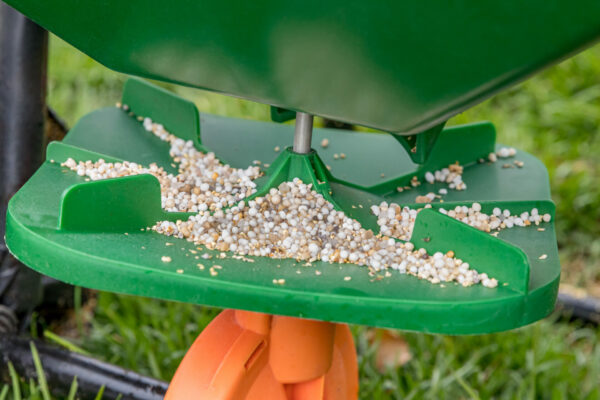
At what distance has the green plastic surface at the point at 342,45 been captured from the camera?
0.67 m

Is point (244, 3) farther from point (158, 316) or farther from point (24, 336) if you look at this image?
point (158, 316)

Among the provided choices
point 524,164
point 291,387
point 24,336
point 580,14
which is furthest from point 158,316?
point 580,14

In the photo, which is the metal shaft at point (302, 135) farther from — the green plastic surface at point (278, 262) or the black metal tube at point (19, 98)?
the black metal tube at point (19, 98)

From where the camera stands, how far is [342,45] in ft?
2.37

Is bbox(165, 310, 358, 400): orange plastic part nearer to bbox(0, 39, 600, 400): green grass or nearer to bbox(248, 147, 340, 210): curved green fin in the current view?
bbox(248, 147, 340, 210): curved green fin

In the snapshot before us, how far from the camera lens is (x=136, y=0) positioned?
30.7 inches

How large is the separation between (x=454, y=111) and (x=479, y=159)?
1.45ft

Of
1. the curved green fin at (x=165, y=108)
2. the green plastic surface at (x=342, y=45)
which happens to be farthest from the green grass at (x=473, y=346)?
the green plastic surface at (x=342, y=45)

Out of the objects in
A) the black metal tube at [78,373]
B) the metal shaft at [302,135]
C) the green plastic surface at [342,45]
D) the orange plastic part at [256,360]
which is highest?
the green plastic surface at [342,45]

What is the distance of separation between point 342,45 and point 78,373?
80cm

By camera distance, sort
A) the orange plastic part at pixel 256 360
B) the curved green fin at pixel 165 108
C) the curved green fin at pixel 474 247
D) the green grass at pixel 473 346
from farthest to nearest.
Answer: the green grass at pixel 473 346 < the curved green fin at pixel 165 108 < the orange plastic part at pixel 256 360 < the curved green fin at pixel 474 247

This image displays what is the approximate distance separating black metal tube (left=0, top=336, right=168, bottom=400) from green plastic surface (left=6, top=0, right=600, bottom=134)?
56 centimetres

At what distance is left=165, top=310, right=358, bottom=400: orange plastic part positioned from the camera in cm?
91

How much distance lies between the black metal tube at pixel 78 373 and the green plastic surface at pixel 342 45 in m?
0.56
